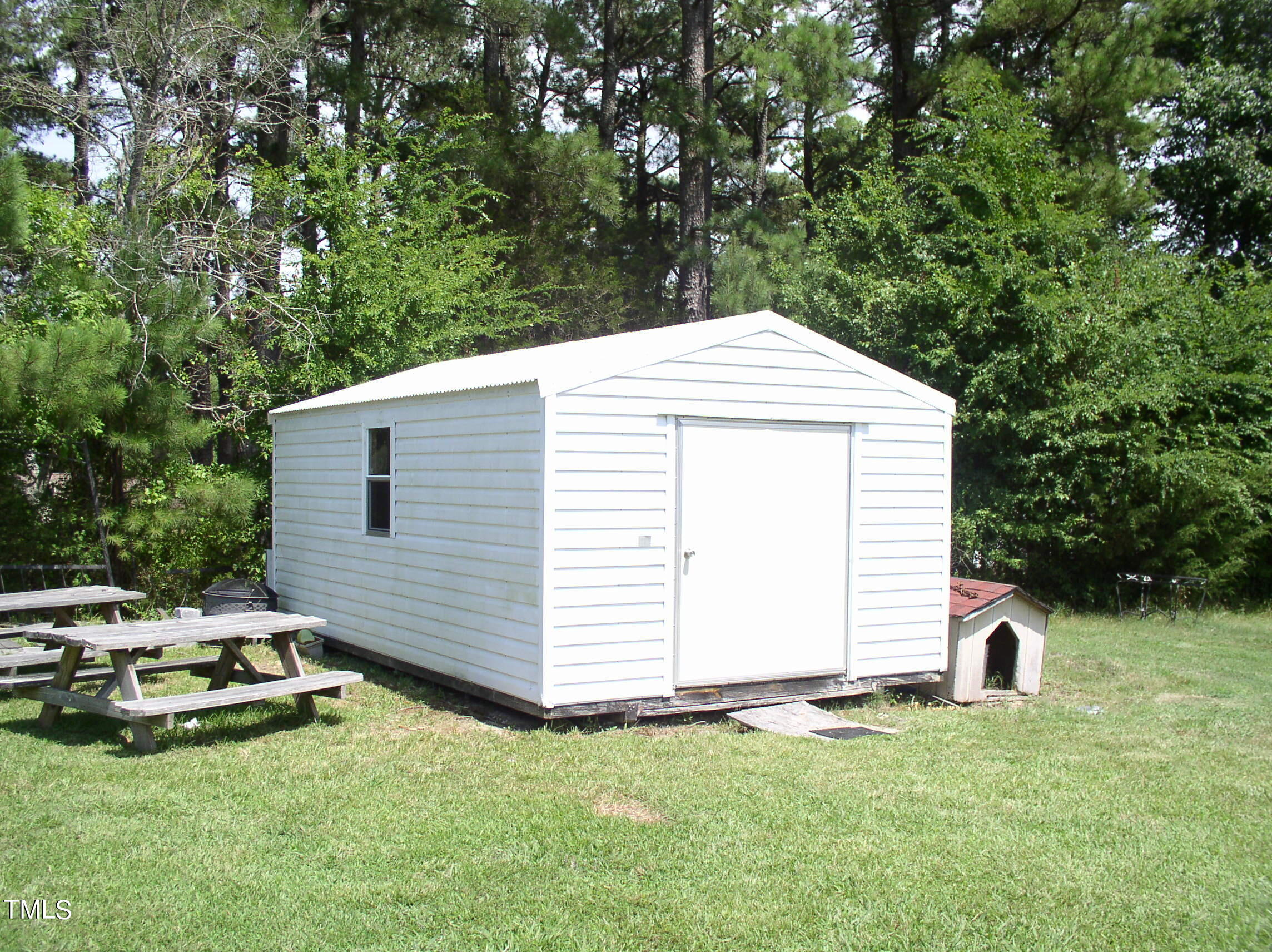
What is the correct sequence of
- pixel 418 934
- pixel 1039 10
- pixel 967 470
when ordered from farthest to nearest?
1. pixel 1039 10
2. pixel 967 470
3. pixel 418 934

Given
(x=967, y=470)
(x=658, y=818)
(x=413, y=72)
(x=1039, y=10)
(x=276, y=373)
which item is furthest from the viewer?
(x=413, y=72)

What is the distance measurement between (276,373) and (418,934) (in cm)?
930

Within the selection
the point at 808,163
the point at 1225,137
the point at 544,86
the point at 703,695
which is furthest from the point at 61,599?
the point at 1225,137

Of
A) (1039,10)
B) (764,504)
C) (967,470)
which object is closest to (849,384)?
(764,504)

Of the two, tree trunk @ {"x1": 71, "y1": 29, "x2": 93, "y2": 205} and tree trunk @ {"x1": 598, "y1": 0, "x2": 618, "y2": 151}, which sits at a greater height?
tree trunk @ {"x1": 598, "y1": 0, "x2": 618, "y2": 151}

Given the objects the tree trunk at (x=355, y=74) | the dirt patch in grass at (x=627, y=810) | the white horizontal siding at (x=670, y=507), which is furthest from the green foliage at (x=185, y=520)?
the tree trunk at (x=355, y=74)

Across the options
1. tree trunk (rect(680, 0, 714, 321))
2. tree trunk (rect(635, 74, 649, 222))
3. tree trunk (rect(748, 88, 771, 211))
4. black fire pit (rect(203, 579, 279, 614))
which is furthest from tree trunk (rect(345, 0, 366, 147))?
black fire pit (rect(203, 579, 279, 614))

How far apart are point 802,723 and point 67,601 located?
505 cm

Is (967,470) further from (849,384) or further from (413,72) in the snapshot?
(413,72)

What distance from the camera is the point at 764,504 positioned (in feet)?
23.2

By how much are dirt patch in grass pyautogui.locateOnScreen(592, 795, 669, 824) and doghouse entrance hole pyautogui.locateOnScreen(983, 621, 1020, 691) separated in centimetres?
403

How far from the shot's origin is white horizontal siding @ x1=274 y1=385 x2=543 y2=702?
6504 mm

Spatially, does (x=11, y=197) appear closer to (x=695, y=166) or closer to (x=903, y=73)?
(x=695, y=166)

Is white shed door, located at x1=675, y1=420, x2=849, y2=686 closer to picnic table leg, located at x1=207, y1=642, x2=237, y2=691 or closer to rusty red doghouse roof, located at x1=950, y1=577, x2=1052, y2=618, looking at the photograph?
Result: rusty red doghouse roof, located at x1=950, y1=577, x2=1052, y2=618
